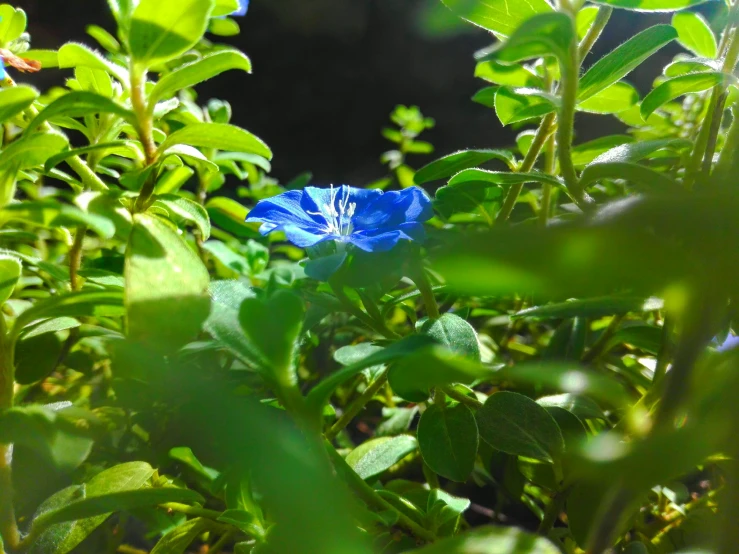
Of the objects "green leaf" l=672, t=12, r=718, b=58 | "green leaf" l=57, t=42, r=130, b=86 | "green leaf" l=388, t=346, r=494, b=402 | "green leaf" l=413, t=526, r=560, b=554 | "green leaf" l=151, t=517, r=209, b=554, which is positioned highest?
"green leaf" l=672, t=12, r=718, b=58

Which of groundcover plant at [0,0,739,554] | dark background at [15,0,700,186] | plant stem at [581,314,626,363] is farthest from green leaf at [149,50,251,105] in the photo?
dark background at [15,0,700,186]

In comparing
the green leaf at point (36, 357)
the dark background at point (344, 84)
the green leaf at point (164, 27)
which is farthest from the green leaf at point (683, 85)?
the dark background at point (344, 84)

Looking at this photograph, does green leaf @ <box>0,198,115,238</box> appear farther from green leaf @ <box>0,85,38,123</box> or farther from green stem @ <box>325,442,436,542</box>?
green stem @ <box>325,442,436,542</box>

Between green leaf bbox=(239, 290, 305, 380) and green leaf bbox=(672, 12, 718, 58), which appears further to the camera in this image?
green leaf bbox=(672, 12, 718, 58)

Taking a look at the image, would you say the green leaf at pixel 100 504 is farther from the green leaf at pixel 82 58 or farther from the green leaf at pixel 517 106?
the green leaf at pixel 517 106

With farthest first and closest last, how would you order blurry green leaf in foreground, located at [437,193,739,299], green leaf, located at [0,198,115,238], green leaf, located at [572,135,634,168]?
green leaf, located at [572,135,634,168], green leaf, located at [0,198,115,238], blurry green leaf in foreground, located at [437,193,739,299]

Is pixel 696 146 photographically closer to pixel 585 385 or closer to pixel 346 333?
pixel 585 385

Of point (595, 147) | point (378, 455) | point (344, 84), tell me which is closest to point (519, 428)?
point (378, 455)

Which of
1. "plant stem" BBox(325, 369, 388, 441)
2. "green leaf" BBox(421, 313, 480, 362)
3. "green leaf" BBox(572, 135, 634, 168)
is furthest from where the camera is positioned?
"green leaf" BBox(572, 135, 634, 168)
